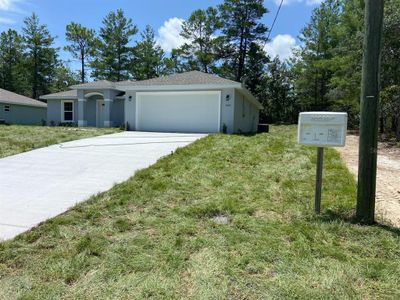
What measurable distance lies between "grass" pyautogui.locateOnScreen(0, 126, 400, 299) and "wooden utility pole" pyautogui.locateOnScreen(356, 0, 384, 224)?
1.13 ft

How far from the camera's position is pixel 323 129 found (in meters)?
4.27

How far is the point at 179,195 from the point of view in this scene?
5422 millimetres

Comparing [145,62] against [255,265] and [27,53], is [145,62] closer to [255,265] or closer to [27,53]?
[27,53]

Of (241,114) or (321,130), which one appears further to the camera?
(241,114)

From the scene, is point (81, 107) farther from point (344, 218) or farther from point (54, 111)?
point (344, 218)

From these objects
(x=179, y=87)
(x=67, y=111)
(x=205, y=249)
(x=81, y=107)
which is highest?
(x=179, y=87)

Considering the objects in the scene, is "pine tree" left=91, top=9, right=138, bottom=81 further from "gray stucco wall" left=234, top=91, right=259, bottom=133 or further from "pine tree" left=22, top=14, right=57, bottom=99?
"gray stucco wall" left=234, top=91, right=259, bottom=133

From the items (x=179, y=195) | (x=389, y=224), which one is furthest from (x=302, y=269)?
(x=179, y=195)

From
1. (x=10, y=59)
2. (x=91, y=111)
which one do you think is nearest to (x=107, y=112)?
(x=91, y=111)

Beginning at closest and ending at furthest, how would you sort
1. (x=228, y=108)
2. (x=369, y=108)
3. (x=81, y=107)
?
1. (x=369, y=108)
2. (x=228, y=108)
3. (x=81, y=107)

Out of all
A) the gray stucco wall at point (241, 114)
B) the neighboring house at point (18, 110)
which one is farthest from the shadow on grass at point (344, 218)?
the neighboring house at point (18, 110)

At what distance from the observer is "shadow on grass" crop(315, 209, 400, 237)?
385 centimetres

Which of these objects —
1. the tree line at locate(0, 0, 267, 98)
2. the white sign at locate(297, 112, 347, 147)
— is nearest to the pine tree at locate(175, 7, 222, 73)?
the tree line at locate(0, 0, 267, 98)

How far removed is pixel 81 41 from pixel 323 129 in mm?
42090
